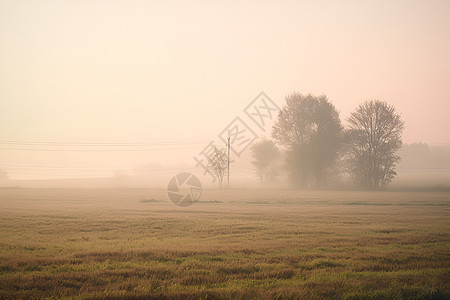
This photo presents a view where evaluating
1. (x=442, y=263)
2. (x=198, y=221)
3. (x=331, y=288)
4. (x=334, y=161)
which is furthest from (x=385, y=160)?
(x=331, y=288)

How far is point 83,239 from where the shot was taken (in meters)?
16.3

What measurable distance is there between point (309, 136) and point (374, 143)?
1363 centimetres

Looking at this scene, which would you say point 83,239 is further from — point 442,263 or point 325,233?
point 442,263

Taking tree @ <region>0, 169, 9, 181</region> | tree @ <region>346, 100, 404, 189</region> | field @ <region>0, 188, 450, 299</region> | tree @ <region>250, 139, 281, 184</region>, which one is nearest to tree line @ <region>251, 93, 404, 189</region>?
tree @ <region>346, 100, 404, 189</region>

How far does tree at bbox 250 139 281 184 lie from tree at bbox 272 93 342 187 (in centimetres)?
2524

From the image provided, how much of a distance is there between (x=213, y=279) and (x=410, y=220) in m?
18.4

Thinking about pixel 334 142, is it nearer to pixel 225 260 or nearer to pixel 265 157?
pixel 265 157

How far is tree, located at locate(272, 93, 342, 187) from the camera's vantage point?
248 ft

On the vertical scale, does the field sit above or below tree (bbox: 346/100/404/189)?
below

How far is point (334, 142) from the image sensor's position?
7531 centimetres

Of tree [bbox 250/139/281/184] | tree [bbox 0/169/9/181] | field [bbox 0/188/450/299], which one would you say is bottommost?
field [bbox 0/188/450/299]

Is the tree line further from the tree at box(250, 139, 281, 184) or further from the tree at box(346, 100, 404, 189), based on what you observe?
the tree at box(250, 139, 281, 184)

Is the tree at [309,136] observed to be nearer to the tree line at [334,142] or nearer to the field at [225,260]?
the tree line at [334,142]

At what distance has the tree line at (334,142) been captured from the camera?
69.9 m
